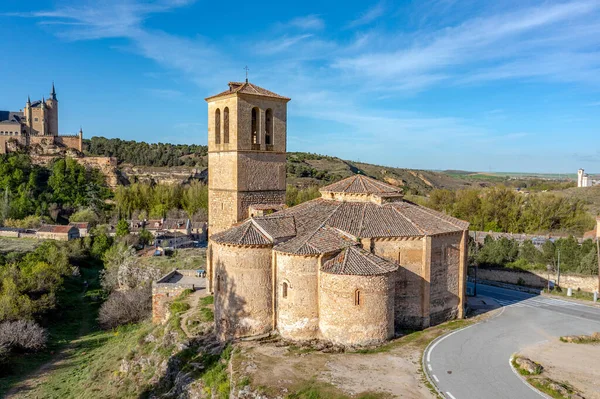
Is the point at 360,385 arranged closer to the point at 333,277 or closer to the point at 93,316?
the point at 333,277

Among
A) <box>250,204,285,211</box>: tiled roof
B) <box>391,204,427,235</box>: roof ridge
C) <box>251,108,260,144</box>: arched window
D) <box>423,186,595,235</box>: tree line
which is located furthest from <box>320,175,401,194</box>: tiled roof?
<box>423,186,595,235</box>: tree line

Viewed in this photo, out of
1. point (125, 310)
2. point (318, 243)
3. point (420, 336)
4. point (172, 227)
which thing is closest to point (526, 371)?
point (420, 336)

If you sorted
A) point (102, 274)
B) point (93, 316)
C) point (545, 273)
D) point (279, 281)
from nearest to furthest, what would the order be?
point (279, 281), point (545, 273), point (93, 316), point (102, 274)

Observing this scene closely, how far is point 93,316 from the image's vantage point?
33031 millimetres

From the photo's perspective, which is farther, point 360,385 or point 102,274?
point 102,274

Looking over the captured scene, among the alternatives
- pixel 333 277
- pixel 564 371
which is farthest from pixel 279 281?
pixel 564 371

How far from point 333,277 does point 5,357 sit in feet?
65.1

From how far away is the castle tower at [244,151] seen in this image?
75.6ft

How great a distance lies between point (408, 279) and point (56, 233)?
44446 mm

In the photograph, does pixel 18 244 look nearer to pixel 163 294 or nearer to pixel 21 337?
pixel 21 337

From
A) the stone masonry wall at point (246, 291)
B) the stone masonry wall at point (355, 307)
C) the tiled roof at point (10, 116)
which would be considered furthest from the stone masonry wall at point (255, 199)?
the tiled roof at point (10, 116)

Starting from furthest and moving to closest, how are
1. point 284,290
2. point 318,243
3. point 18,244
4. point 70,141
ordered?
point 70,141
point 18,244
point 318,243
point 284,290

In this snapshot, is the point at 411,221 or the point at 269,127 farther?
the point at 269,127

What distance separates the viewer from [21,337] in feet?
83.9
